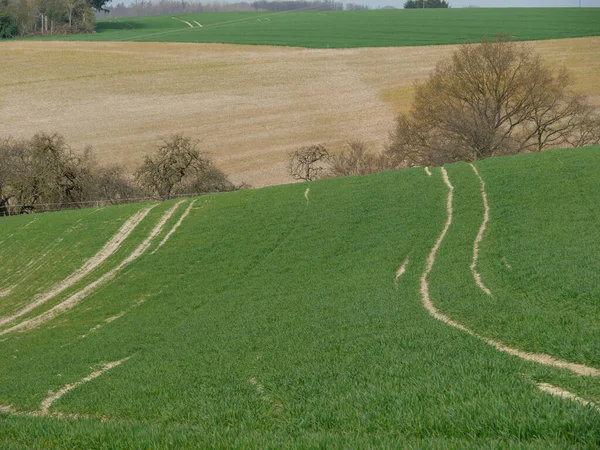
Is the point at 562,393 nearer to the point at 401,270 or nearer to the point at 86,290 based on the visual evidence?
the point at 401,270

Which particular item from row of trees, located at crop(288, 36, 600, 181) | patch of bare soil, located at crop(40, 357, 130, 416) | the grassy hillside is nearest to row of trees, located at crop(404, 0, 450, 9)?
row of trees, located at crop(288, 36, 600, 181)

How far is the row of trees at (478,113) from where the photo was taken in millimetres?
59844

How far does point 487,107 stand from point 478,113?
1475 millimetres

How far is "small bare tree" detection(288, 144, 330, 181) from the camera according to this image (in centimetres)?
6303

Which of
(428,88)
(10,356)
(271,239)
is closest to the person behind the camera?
(10,356)

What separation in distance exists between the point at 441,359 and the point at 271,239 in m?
21.3

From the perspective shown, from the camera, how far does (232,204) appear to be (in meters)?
39.1

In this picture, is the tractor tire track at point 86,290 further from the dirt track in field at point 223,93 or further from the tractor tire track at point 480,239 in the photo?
the dirt track in field at point 223,93

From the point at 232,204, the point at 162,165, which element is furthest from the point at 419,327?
the point at 162,165

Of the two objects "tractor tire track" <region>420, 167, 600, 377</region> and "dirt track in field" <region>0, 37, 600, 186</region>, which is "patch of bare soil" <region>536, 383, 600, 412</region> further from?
"dirt track in field" <region>0, 37, 600, 186</region>

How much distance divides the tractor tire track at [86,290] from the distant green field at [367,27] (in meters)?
72.1

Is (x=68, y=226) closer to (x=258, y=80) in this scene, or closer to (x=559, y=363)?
(x=559, y=363)

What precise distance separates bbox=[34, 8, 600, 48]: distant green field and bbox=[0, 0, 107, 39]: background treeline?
401 centimetres

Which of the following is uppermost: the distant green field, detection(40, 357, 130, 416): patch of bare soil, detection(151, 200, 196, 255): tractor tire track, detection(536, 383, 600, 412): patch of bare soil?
the distant green field
